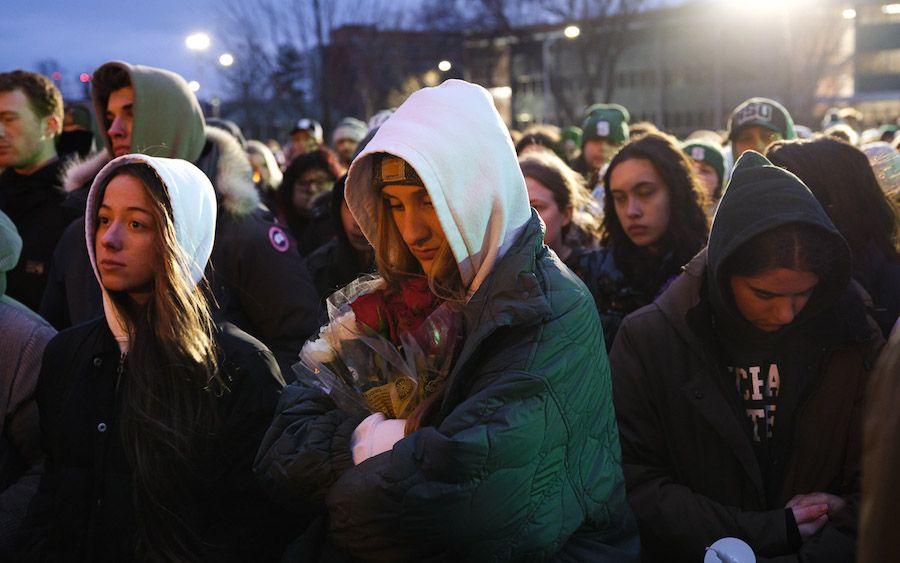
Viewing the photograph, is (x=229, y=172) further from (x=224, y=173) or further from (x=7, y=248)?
(x=7, y=248)

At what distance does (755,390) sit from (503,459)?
4.59 feet

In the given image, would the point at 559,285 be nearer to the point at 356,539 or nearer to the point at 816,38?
the point at 356,539

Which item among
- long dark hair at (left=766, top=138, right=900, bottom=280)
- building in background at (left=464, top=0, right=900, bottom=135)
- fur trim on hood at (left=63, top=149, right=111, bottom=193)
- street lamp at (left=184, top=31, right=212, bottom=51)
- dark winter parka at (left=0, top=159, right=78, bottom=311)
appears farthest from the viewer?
building in background at (left=464, top=0, right=900, bottom=135)

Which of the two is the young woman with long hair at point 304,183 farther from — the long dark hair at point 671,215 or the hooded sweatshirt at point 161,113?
the long dark hair at point 671,215

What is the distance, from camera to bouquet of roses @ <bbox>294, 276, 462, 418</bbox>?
2432 millimetres

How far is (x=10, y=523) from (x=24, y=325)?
2.70 feet

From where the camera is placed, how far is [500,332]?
227 cm

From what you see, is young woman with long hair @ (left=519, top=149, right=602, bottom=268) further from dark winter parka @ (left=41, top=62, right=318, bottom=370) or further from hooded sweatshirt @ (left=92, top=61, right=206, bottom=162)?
hooded sweatshirt @ (left=92, top=61, right=206, bottom=162)

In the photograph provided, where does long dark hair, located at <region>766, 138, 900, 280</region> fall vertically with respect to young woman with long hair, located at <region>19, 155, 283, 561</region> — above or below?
above

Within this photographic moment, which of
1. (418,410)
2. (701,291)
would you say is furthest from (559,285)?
(701,291)

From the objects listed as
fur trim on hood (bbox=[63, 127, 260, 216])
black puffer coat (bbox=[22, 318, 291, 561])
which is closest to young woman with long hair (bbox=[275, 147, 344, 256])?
fur trim on hood (bbox=[63, 127, 260, 216])

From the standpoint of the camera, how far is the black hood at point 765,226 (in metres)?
3.08

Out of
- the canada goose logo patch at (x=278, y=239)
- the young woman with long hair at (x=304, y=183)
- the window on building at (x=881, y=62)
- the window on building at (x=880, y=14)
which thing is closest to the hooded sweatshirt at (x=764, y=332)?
the canada goose logo patch at (x=278, y=239)

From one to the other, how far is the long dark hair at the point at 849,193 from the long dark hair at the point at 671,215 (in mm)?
770
